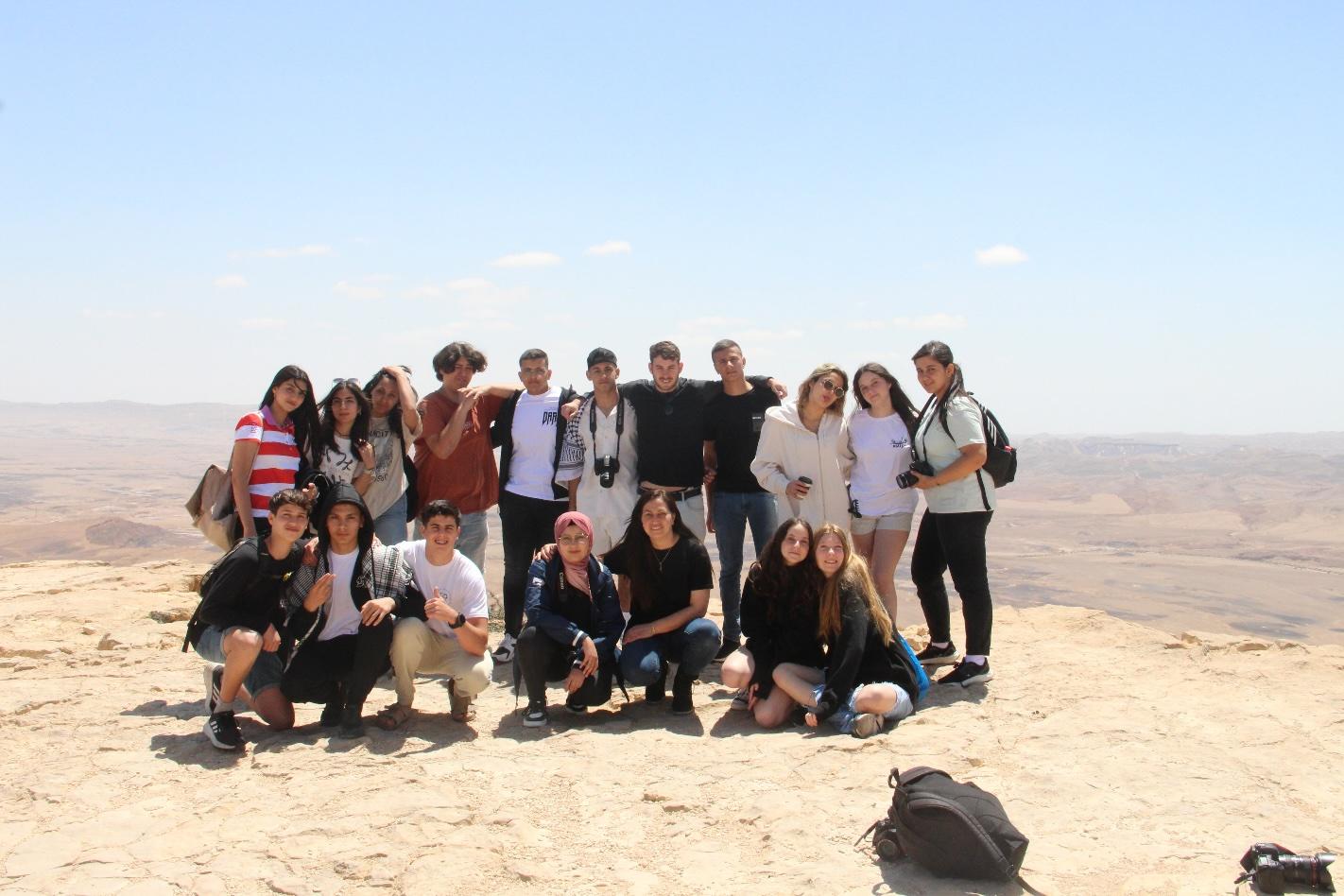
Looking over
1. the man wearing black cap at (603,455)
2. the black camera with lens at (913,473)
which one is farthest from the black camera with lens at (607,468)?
the black camera with lens at (913,473)

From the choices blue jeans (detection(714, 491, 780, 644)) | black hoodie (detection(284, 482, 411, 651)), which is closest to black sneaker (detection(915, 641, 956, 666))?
blue jeans (detection(714, 491, 780, 644))

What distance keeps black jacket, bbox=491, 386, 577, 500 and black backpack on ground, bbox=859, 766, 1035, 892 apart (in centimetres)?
306

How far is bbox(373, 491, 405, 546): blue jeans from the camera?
5523mm

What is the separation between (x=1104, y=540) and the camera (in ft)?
189

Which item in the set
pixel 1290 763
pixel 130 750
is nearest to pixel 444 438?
pixel 130 750

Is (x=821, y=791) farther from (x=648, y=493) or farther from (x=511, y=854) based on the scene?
(x=648, y=493)

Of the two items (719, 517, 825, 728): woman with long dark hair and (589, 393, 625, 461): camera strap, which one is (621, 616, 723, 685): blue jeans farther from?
(589, 393, 625, 461): camera strap

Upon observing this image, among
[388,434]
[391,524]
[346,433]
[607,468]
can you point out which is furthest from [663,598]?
[346,433]

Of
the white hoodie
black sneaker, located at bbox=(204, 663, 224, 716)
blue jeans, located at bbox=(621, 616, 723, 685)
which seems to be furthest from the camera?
the white hoodie

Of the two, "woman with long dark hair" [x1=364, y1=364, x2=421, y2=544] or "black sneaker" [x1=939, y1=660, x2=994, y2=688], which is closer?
"black sneaker" [x1=939, y1=660, x2=994, y2=688]

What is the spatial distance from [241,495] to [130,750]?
1278mm

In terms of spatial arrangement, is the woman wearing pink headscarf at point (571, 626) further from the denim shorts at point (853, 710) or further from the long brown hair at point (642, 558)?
the denim shorts at point (853, 710)

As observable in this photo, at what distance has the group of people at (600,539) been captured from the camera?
451 cm

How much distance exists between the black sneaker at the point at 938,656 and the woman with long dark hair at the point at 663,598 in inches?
62.6
